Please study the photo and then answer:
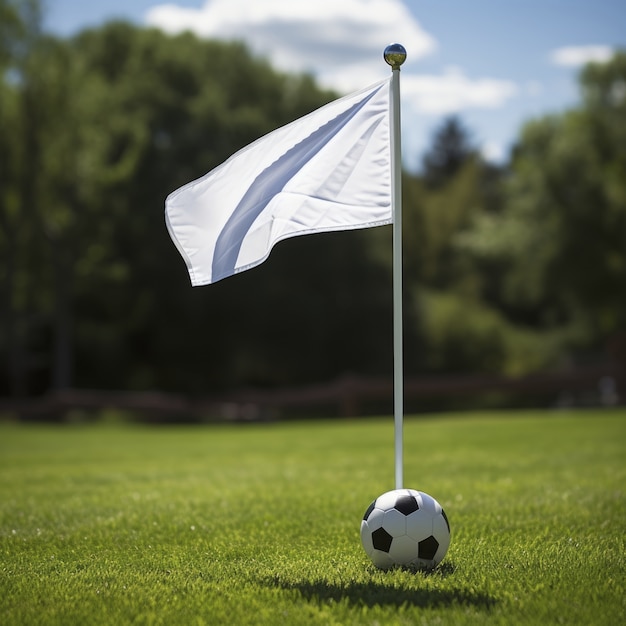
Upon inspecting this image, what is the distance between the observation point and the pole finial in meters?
5.58

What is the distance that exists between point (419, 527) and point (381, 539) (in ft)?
0.84

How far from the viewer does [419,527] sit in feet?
17.0

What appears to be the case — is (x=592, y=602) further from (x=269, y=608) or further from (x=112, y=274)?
(x=112, y=274)

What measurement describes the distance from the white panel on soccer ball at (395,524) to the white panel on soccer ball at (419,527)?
3cm

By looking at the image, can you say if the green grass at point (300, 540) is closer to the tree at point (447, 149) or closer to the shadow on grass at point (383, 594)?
the shadow on grass at point (383, 594)

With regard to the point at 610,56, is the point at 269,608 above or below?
below

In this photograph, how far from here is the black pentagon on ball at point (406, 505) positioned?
5254 millimetres

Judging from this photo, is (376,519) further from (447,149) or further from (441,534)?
(447,149)

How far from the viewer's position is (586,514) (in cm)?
732

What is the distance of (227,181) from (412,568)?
9.74 ft

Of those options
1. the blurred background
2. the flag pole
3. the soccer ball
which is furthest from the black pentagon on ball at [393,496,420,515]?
the blurred background

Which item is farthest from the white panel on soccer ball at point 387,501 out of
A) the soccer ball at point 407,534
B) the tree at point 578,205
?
the tree at point 578,205

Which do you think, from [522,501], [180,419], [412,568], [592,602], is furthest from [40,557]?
[180,419]

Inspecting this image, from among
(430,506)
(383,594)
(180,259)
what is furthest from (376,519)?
(180,259)
